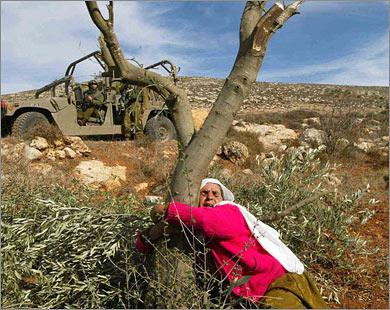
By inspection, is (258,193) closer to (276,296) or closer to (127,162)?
(276,296)

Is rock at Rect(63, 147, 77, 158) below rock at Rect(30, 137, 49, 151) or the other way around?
below

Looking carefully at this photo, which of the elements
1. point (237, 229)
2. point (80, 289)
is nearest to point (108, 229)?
point (80, 289)

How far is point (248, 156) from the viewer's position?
39.2 ft

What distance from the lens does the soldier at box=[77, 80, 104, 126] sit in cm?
1177

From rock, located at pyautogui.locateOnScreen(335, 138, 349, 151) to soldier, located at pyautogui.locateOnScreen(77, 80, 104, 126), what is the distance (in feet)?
24.4

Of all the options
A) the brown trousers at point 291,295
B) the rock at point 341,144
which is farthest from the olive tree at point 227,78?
the rock at point 341,144

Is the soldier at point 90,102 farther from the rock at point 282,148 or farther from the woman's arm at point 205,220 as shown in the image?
the woman's arm at point 205,220

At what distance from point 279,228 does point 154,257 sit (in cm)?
164

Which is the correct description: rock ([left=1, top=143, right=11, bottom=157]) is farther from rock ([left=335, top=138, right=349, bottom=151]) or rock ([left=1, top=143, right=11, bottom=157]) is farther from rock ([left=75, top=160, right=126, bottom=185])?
rock ([left=335, top=138, right=349, bottom=151])

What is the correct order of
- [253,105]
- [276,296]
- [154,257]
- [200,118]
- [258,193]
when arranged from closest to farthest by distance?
1. [276,296]
2. [154,257]
3. [258,193]
4. [200,118]
5. [253,105]

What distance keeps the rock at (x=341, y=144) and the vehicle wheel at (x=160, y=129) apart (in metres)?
5.19

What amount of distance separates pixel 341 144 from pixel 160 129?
5.86m

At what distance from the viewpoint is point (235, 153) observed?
38.4 feet

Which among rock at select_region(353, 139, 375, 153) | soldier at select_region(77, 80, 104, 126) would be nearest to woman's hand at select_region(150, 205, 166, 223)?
soldier at select_region(77, 80, 104, 126)
